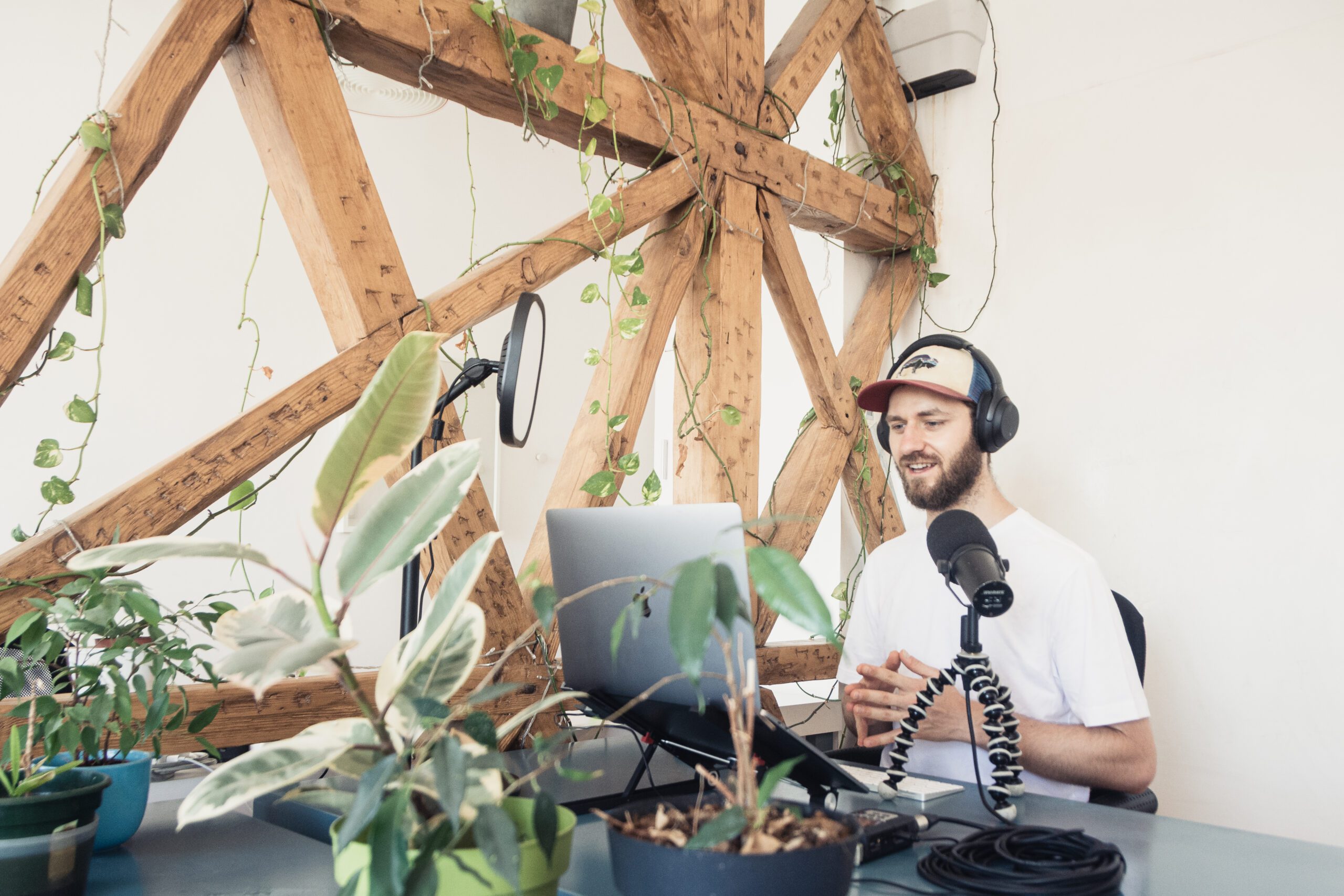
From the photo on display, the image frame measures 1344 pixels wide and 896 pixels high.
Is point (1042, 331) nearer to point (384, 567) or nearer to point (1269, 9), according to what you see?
point (1269, 9)

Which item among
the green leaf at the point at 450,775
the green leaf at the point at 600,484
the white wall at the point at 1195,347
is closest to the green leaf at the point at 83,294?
the green leaf at the point at 600,484

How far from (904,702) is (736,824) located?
1.08 metres

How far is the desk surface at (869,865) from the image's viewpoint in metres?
1.09

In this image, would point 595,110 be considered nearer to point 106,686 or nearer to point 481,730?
point 106,686

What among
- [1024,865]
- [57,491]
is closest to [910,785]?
[1024,865]

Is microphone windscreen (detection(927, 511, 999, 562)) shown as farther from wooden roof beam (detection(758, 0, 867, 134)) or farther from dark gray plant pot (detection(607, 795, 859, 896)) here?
wooden roof beam (detection(758, 0, 867, 134))

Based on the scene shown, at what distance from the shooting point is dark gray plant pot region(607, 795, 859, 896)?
0.79 m

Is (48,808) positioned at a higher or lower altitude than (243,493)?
lower

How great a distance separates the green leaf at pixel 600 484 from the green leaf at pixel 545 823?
134cm

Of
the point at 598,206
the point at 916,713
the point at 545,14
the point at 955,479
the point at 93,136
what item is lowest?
the point at 916,713

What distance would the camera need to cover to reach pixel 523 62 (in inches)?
79.9

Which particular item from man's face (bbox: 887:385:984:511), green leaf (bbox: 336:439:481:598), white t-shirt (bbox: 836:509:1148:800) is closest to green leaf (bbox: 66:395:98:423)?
green leaf (bbox: 336:439:481:598)

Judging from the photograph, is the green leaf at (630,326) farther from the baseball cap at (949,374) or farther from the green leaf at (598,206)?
the baseball cap at (949,374)

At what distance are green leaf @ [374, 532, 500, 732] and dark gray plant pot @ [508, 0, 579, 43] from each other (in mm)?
1627
